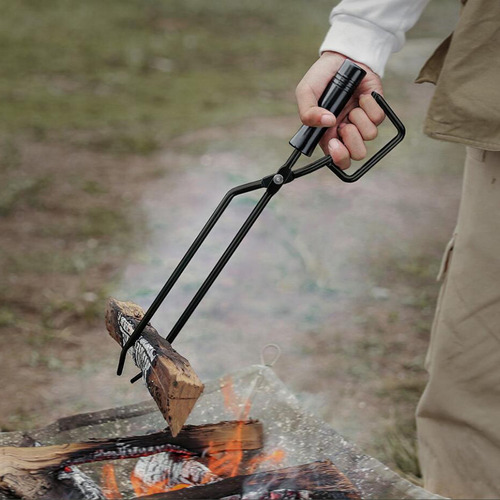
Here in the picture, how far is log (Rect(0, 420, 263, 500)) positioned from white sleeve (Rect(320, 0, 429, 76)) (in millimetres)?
782

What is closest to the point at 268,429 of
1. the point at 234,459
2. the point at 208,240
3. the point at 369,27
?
the point at 234,459

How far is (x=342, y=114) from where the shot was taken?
1.33 m

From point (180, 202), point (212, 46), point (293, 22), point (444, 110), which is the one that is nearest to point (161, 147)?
point (180, 202)

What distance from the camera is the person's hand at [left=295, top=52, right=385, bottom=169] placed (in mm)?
1217

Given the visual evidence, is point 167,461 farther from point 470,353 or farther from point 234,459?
point 470,353

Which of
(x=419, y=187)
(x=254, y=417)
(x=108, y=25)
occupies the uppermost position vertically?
(x=108, y=25)

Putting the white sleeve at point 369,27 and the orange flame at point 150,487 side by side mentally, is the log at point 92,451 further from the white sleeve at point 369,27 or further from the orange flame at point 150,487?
the white sleeve at point 369,27

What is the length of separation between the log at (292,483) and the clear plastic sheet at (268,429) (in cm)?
6

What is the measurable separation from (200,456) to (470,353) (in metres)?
0.59

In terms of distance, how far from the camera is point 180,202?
332 centimetres

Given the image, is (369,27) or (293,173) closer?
(293,173)

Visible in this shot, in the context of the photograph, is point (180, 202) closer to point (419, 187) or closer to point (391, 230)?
point (391, 230)

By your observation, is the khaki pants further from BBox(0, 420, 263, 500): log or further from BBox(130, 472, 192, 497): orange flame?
BBox(130, 472, 192, 497): orange flame

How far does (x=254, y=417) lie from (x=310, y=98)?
0.70 meters
